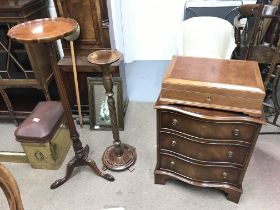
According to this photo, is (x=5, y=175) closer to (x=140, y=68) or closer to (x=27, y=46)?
(x=27, y=46)

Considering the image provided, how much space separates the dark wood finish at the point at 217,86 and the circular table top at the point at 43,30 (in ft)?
1.90

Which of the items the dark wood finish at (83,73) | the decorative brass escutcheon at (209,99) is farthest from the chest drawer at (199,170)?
the dark wood finish at (83,73)

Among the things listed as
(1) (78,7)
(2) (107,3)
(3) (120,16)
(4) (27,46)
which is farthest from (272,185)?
(3) (120,16)

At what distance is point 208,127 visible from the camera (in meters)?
1.32

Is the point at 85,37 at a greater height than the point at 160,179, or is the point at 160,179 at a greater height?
the point at 85,37

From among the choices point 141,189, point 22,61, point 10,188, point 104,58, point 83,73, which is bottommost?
point 141,189

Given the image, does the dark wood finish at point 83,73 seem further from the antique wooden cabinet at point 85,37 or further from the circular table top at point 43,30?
the circular table top at point 43,30

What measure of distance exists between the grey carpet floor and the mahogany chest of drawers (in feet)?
0.43

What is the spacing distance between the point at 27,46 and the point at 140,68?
1486mm

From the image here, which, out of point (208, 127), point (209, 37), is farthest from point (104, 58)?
point (209, 37)

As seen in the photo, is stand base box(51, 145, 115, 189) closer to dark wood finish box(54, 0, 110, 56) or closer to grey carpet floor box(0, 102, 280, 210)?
grey carpet floor box(0, 102, 280, 210)

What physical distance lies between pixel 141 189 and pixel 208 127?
0.71 m

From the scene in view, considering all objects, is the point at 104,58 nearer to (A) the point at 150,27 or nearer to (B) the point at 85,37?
(B) the point at 85,37

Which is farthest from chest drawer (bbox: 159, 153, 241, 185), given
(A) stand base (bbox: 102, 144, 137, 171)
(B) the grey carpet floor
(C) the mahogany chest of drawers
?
(A) stand base (bbox: 102, 144, 137, 171)
